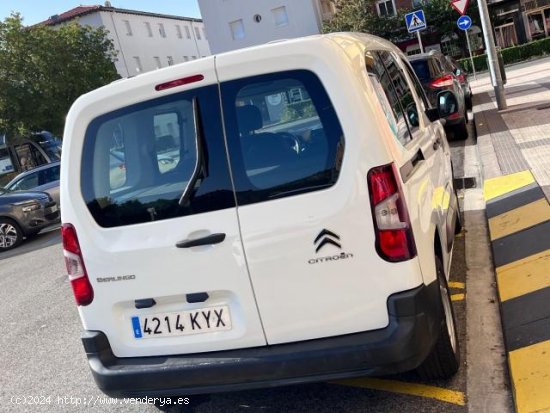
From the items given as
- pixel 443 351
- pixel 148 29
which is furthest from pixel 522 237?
pixel 148 29

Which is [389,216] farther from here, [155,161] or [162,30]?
[162,30]

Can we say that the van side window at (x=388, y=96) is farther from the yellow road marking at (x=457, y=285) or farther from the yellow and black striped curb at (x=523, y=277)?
the yellow road marking at (x=457, y=285)

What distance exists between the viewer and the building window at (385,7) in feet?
131

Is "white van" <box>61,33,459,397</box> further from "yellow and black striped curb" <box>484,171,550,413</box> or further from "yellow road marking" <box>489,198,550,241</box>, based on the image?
"yellow road marking" <box>489,198,550,241</box>

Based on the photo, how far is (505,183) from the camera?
689 cm

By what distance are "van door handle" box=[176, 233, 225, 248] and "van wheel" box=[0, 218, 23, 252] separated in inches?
392

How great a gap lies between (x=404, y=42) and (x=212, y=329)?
39.0m

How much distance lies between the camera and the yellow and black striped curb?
3.08 m

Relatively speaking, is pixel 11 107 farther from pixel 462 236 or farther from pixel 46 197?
pixel 462 236

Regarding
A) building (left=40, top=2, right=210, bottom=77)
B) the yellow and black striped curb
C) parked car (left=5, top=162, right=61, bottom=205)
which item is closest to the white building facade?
building (left=40, top=2, right=210, bottom=77)

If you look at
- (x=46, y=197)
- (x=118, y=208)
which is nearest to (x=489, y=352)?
(x=118, y=208)

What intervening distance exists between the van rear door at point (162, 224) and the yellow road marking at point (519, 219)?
3.47 metres

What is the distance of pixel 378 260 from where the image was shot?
2.58 m

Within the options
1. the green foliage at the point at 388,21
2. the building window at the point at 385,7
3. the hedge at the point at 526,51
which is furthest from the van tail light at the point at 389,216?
the building window at the point at 385,7
